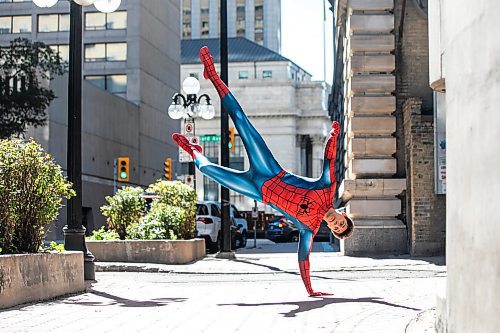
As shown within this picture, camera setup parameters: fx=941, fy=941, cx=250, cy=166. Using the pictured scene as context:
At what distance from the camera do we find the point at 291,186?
1238cm

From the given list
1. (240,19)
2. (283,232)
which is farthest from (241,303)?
(240,19)

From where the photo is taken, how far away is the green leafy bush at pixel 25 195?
39.0 feet

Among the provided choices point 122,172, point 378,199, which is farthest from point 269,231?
point 378,199

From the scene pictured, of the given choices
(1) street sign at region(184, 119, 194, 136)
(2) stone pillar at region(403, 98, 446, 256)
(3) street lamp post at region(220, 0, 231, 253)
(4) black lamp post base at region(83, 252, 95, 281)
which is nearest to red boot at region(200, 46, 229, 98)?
(4) black lamp post base at region(83, 252, 95, 281)

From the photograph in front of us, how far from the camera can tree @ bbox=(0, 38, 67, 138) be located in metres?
47.6

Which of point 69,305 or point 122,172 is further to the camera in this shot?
point 122,172

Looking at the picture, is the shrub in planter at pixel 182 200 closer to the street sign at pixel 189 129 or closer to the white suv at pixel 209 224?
the street sign at pixel 189 129

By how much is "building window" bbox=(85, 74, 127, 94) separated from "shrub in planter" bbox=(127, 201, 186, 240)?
150 ft

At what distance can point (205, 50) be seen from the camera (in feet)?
42.9

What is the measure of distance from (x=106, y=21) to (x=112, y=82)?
14.8 feet

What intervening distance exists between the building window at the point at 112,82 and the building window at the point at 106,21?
352 cm

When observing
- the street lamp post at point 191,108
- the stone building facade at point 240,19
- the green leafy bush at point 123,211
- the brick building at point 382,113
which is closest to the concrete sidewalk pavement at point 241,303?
the green leafy bush at point 123,211

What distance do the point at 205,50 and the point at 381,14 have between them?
11.9 meters

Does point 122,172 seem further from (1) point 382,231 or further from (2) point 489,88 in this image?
(2) point 489,88
